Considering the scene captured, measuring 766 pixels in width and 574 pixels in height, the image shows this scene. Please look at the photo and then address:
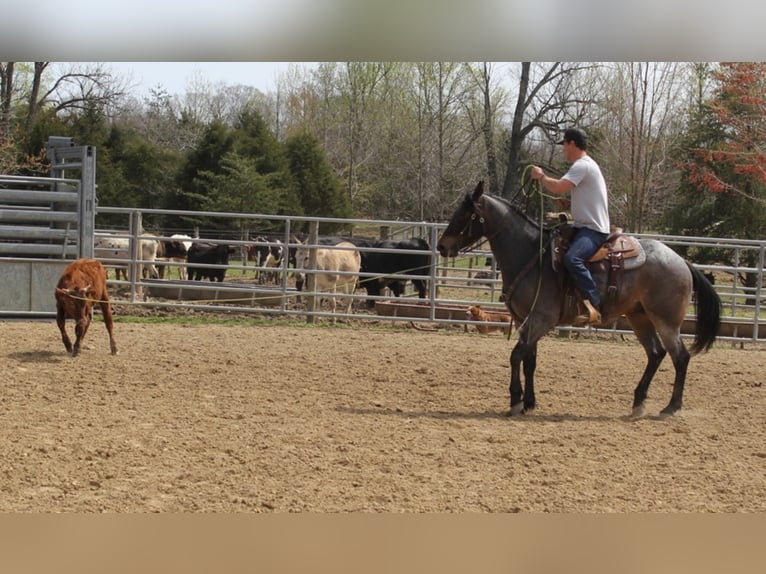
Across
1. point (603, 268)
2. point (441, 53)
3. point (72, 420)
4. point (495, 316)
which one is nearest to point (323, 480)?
→ point (72, 420)

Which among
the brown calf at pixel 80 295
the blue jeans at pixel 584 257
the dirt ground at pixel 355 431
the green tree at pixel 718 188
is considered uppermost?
the green tree at pixel 718 188

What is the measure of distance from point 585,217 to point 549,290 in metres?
0.62

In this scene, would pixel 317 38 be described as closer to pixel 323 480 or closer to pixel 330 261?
pixel 323 480

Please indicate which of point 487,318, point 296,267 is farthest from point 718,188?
point 296,267

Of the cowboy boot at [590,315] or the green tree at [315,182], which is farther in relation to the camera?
the green tree at [315,182]

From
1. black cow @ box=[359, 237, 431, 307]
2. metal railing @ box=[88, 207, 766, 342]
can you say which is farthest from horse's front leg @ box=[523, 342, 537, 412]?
black cow @ box=[359, 237, 431, 307]

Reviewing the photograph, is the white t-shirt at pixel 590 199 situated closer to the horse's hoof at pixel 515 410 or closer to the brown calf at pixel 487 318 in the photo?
the horse's hoof at pixel 515 410

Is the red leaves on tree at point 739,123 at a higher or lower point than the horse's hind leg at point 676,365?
higher

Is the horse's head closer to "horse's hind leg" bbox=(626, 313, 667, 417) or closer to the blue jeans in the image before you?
the blue jeans

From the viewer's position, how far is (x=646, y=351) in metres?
6.38

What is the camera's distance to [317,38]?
76 centimetres

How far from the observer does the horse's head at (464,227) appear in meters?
6.36

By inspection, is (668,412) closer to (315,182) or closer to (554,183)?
(554,183)

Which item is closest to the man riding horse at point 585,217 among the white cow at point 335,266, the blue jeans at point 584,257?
the blue jeans at point 584,257
